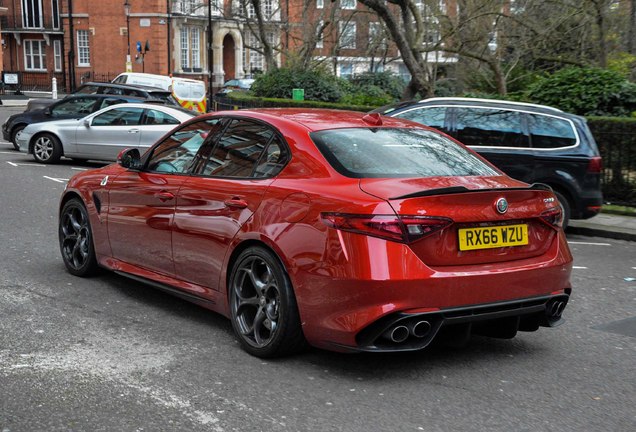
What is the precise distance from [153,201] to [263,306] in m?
1.58

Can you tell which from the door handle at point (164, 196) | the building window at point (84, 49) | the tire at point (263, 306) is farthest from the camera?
the building window at point (84, 49)

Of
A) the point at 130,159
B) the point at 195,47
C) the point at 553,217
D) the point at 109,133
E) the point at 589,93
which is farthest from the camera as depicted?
the point at 195,47

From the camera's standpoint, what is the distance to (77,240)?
7723 mm

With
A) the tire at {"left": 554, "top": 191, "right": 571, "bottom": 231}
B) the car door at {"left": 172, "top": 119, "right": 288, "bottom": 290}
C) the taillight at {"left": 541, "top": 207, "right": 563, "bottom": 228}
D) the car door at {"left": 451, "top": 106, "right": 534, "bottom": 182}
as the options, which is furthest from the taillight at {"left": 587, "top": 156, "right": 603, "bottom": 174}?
the car door at {"left": 172, "top": 119, "right": 288, "bottom": 290}

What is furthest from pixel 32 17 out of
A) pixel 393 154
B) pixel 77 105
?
pixel 393 154

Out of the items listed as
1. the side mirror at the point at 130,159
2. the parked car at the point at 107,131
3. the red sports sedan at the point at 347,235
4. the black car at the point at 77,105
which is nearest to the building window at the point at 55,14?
the black car at the point at 77,105

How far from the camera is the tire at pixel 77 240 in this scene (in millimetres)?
7559

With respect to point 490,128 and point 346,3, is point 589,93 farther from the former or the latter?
point 346,3

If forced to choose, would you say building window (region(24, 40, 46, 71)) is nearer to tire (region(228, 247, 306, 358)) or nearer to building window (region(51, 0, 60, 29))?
building window (region(51, 0, 60, 29))

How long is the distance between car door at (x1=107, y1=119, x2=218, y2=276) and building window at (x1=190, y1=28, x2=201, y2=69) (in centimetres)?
6448

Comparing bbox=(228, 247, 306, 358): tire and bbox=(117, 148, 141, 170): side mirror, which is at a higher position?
bbox=(117, 148, 141, 170): side mirror

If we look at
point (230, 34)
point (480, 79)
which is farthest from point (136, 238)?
point (230, 34)

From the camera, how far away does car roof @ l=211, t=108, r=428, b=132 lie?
19.0ft

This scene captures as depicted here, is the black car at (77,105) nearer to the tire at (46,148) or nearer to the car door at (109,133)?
the tire at (46,148)
